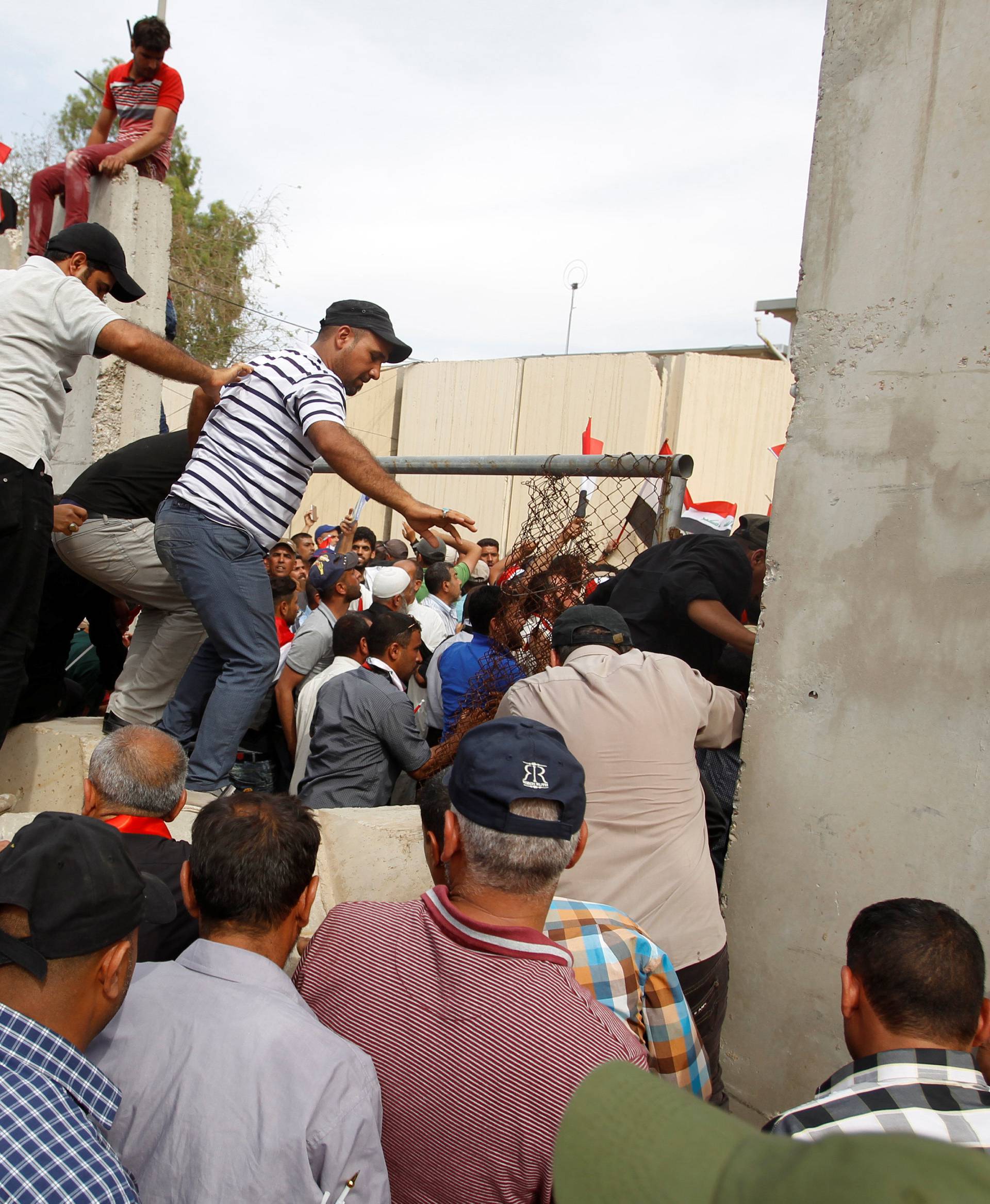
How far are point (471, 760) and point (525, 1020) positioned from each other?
0.50 m

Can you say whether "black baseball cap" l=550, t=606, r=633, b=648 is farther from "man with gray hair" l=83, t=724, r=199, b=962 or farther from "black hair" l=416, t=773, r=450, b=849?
"man with gray hair" l=83, t=724, r=199, b=962

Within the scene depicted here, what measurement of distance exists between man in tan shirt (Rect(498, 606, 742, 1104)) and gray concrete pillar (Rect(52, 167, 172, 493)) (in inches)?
163

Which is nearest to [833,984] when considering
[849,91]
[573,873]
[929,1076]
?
[573,873]

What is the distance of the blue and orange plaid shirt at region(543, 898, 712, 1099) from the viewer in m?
2.14

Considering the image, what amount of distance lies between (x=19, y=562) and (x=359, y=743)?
68.6 inches

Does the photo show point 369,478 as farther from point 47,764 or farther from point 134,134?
point 134,134

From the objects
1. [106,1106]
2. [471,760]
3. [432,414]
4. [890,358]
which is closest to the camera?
[106,1106]

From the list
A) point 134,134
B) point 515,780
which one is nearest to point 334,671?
point 515,780

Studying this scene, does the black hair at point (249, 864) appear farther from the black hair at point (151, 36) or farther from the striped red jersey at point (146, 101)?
the black hair at point (151, 36)

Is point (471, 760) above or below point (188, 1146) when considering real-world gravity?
above

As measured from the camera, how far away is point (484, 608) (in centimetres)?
538

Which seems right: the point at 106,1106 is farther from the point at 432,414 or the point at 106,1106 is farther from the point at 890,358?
the point at 432,414

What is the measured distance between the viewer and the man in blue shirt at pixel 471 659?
518 centimetres

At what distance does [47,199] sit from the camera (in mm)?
6539
